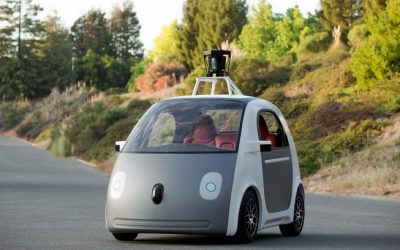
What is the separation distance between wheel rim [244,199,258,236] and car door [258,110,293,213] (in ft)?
1.34

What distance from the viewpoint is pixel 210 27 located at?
258 feet

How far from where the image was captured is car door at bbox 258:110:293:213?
13805mm

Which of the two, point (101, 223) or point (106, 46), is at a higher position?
point (106, 46)

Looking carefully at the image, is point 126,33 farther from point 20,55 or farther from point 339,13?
point 339,13

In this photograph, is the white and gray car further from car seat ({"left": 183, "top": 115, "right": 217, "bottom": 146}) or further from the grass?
the grass

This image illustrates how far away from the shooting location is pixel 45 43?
356ft

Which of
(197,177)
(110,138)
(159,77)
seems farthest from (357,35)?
(197,177)

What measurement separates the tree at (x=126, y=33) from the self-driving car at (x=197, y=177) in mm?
111378

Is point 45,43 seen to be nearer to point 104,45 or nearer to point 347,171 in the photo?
point 104,45

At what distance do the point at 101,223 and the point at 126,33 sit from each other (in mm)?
112668

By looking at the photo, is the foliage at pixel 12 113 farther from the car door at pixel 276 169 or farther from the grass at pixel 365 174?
the car door at pixel 276 169

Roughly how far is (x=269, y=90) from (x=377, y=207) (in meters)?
20.1

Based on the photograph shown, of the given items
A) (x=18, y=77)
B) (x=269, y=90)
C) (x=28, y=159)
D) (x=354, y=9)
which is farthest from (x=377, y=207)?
(x=18, y=77)

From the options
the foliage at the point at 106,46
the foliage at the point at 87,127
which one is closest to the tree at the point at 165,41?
the foliage at the point at 106,46
